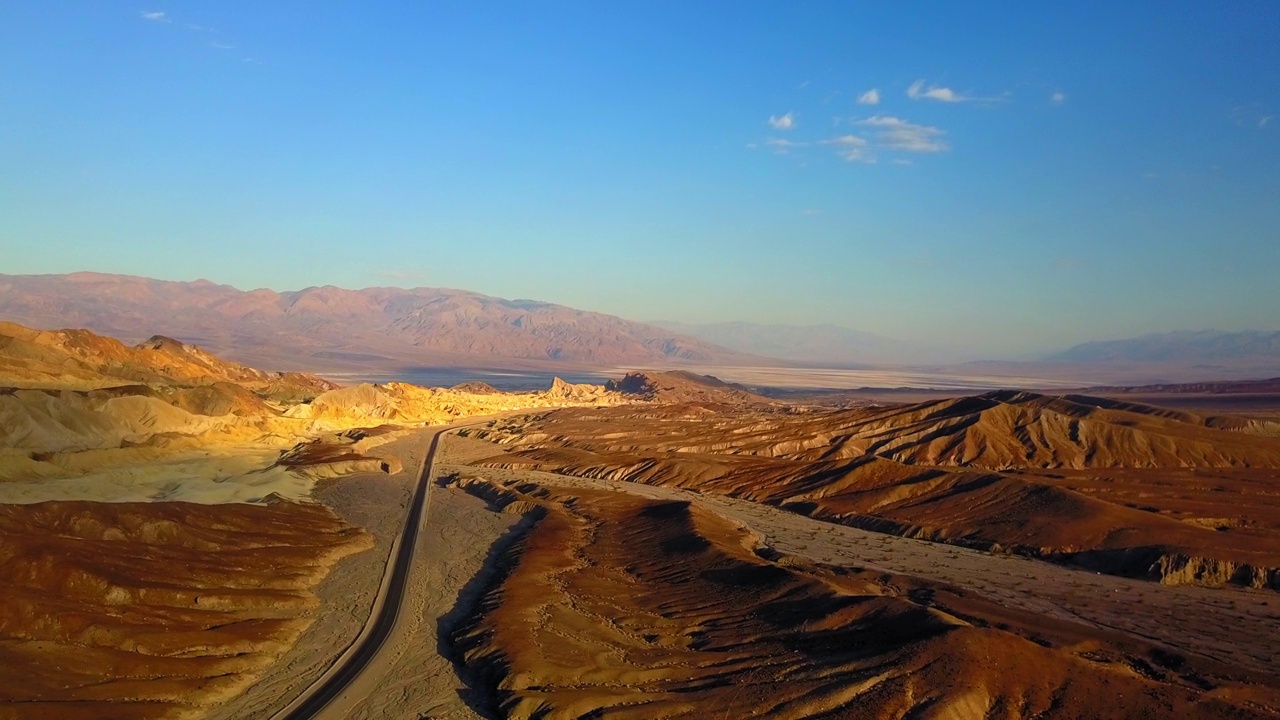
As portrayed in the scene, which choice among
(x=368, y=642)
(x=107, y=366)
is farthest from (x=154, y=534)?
(x=107, y=366)

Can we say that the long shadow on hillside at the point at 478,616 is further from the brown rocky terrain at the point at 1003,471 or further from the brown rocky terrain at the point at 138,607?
the brown rocky terrain at the point at 1003,471

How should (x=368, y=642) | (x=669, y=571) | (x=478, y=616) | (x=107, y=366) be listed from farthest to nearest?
(x=107, y=366) < (x=669, y=571) < (x=478, y=616) < (x=368, y=642)

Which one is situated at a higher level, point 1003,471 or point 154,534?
point 1003,471

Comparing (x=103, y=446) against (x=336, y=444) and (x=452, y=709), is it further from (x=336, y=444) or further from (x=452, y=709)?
(x=452, y=709)

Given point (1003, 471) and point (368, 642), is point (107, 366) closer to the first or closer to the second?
point (368, 642)

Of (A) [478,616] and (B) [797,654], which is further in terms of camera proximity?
(A) [478,616]

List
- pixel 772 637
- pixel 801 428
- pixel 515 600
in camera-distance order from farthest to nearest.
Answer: pixel 801 428
pixel 515 600
pixel 772 637

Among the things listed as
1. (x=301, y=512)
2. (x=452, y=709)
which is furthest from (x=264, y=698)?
(x=301, y=512)
